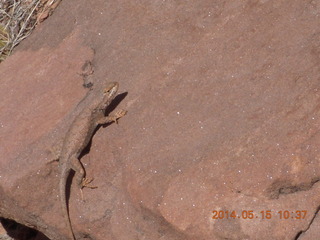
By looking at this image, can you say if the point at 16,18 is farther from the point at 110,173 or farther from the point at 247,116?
the point at 247,116

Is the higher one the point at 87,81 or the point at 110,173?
the point at 87,81

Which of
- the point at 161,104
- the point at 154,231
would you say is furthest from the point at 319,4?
the point at 154,231

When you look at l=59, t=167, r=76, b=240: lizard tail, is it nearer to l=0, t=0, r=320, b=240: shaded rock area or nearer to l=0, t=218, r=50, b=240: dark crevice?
l=0, t=0, r=320, b=240: shaded rock area

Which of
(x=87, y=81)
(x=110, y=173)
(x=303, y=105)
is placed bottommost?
(x=303, y=105)

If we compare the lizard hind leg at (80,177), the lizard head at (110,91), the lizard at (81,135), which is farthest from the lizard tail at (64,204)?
the lizard head at (110,91)

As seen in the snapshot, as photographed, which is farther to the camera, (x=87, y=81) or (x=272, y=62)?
(x=87, y=81)

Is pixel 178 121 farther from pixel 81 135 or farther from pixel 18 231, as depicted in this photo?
pixel 18 231
